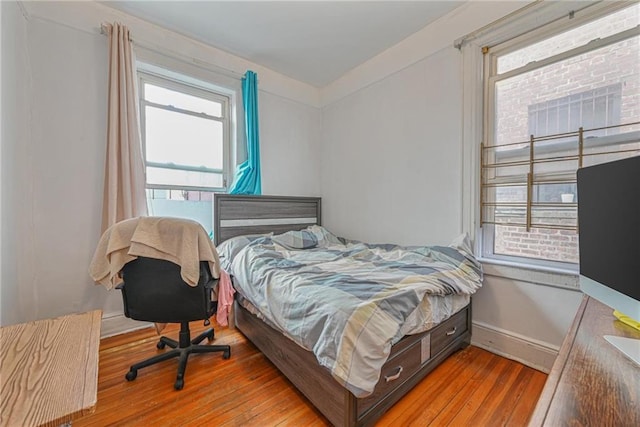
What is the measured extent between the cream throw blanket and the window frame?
3.38 feet

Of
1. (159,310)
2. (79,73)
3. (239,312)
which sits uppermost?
(79,73)

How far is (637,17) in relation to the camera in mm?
1572

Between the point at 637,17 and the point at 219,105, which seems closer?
the point at 637,17

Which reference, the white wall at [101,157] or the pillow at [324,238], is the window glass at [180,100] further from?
the pillow at [324,238]

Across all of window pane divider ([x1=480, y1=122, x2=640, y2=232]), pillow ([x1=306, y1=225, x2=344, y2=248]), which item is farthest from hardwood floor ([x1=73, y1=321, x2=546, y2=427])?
pillow ([x1=306, y1=225, x2=344, y2=248])

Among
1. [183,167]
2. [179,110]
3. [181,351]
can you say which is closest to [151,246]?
[181,351]

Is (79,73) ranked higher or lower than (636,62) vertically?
higher

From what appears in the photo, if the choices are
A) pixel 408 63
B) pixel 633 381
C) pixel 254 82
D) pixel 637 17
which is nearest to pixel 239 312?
pixel 633 381

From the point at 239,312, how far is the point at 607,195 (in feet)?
7.67

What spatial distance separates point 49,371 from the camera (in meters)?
0.68

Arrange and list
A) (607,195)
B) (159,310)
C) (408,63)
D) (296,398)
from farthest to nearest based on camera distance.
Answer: (408,63) < (159,310) < (296,398) < (607,195)

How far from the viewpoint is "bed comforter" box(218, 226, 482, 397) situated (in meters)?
1.14

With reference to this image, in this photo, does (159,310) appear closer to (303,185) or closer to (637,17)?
(303,185)

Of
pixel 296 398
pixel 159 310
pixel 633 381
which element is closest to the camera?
pixel 633 381
